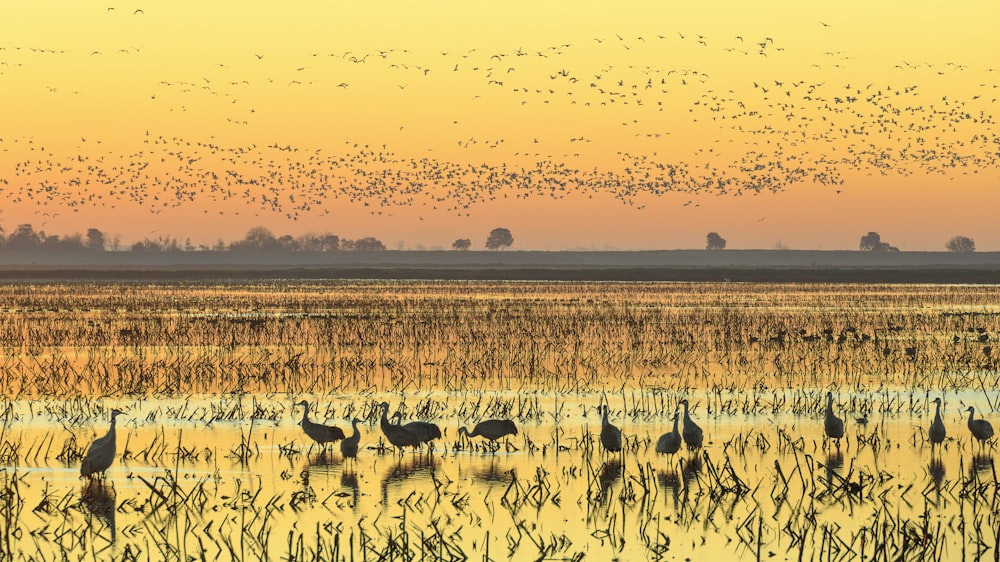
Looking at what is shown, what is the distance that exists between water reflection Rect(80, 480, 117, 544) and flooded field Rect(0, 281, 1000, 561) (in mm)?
44

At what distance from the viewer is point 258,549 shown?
12.1 m

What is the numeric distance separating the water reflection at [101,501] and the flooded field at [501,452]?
0.04 metres

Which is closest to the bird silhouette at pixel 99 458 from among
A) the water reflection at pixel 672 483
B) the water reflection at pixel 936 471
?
the water reflection at pixel 672 483

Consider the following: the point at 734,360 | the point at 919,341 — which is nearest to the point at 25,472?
the point at 734,360

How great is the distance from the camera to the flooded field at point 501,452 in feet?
40.8

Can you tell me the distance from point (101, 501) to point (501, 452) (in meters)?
5.25

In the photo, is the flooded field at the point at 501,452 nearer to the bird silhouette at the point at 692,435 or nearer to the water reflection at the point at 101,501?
the water reflection at the point at 101,501

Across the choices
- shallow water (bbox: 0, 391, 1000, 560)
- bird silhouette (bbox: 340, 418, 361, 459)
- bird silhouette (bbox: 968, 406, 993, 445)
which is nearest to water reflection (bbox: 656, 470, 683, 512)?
shallow water (bbox: 0, 391, 1000, 560)

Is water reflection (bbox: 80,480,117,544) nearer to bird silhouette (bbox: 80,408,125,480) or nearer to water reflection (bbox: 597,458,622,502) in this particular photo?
bird silhouette (bbox: 80,408,125,480)

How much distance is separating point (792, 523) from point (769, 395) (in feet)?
36.5

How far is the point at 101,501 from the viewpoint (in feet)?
46.1

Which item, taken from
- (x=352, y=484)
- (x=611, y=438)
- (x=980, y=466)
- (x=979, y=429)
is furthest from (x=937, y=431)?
(x=352, y=484)

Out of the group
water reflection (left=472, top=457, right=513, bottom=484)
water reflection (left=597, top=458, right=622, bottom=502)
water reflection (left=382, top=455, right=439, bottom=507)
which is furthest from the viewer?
water reflection (left=472, top=457, right=513, bottom=484)

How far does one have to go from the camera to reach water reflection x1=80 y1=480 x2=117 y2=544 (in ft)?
43.0
